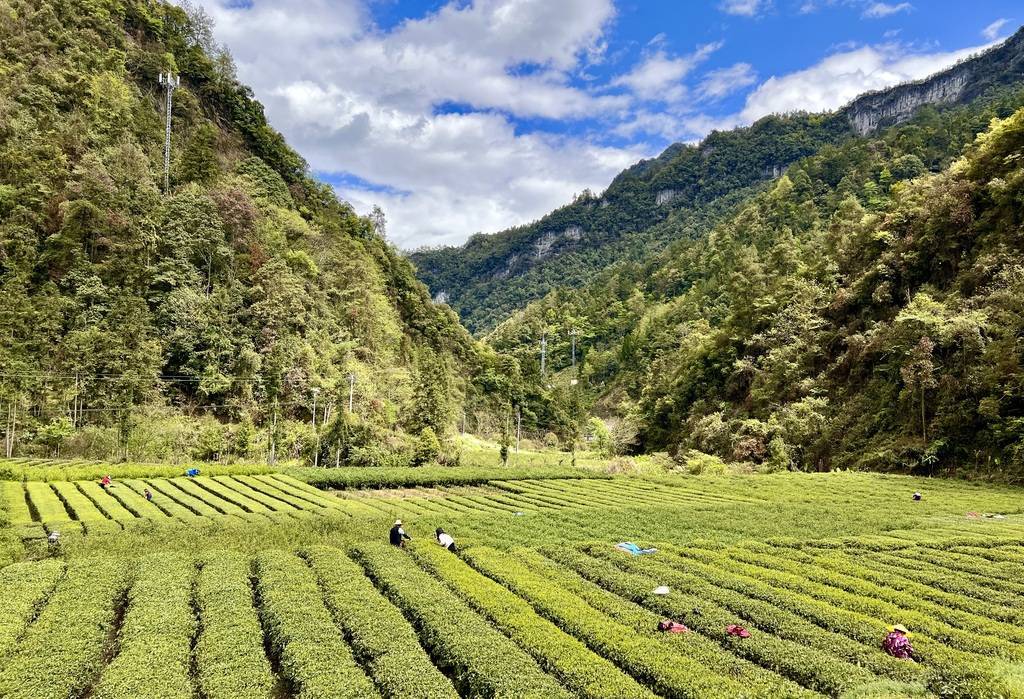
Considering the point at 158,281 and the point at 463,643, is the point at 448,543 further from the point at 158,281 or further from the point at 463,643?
the point at 158,281

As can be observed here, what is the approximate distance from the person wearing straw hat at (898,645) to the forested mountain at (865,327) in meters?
27.5

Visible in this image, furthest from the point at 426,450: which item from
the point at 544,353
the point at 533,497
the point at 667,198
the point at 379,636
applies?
the point at 667,198

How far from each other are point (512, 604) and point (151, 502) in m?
23.1

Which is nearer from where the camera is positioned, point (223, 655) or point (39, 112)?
point (223, 655)

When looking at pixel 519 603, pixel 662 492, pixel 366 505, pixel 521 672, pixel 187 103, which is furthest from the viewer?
pixel 187 103

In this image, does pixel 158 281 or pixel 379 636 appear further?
pixel 158 281

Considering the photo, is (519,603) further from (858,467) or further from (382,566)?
(858,467)

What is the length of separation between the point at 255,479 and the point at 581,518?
22672mm

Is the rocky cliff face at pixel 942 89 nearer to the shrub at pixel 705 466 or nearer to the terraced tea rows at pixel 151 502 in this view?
the shrub at pixel 705 466

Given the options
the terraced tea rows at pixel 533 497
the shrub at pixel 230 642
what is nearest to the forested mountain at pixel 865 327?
the terraced tea rows at pixel 533 497

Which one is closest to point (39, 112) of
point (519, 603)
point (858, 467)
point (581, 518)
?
point (581, 518)

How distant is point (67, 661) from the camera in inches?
423

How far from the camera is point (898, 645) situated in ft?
36.0

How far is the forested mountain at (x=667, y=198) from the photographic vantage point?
408ft
